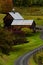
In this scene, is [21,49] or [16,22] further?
[16,22]

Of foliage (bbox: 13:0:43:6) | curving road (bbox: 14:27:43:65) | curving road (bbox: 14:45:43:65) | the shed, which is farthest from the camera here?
foliage (bbox: 13:0:43:6)

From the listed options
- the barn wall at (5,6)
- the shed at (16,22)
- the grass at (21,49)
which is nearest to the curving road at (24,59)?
the grass at (21,49)

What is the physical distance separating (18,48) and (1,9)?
3544 inches

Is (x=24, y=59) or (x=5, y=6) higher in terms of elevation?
(x=24, y=59)

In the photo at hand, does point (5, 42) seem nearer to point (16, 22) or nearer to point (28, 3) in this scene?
point (16, 22)

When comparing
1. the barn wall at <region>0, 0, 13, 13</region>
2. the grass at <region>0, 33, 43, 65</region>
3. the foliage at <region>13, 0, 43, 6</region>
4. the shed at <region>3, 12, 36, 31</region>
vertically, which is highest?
the grass at <region>0, 33, 43, 65</region>

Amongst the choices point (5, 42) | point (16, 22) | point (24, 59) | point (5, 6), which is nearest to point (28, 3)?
point (5, 6)

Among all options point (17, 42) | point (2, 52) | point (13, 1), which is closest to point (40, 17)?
point (13, 1)

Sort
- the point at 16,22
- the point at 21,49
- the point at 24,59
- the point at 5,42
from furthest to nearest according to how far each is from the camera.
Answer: the point at 16,22 → the point at 21,49 → the point at 5,42 → the point at 24,59

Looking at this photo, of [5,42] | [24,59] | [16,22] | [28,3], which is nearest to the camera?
[24,59]

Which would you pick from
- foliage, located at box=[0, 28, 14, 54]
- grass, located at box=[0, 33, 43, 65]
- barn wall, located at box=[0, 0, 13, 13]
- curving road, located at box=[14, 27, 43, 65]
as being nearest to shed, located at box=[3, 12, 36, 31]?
grass, located at box=[0, 33, 43, 65]

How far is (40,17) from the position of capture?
14688 centimetres

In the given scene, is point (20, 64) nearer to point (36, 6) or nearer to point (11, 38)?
point (11, 38)

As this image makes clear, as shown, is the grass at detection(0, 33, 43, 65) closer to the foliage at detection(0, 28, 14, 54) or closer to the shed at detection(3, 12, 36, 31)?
the foliage at detection(0, 28, 14, 54)
